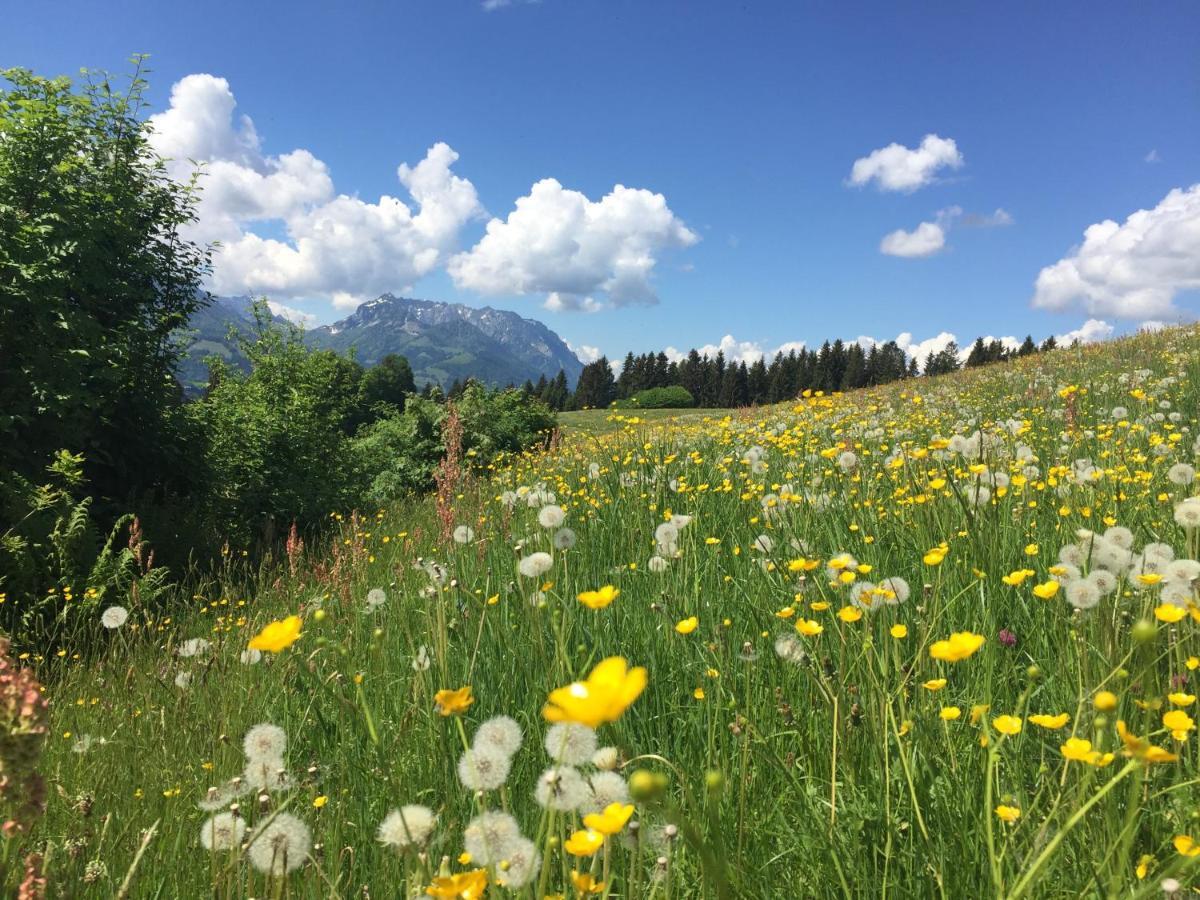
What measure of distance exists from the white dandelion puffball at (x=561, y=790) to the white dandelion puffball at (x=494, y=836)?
0.31 feet

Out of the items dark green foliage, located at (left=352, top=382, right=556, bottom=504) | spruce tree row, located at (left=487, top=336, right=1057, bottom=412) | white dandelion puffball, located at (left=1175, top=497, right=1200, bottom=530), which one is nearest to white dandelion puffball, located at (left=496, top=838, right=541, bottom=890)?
white dandelion puffball, located at (left=1175, top=497, right=1200, bottom=530)

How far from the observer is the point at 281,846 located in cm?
112

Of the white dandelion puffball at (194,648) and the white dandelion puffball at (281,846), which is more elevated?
the white dandelion puffball at (281,846)

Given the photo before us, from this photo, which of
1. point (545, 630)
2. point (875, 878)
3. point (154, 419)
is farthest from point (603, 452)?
point (154, 419)

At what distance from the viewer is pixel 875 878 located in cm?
129

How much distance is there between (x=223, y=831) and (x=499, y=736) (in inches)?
24.7

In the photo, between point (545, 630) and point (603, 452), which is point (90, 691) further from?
point (603, 452)

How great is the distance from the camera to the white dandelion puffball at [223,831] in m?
1.22

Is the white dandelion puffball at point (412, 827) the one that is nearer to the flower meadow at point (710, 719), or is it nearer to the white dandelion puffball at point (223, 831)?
the flower meadow at point (710, 719)

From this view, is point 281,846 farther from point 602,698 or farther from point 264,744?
point 602,698

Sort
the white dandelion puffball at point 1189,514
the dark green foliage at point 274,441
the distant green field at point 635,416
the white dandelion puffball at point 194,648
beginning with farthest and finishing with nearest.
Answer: the dark green foliage at point 274,441 < the distant green field at point 635,416 < the white dandelion puffball at point 194,648 < the white dandelion puffball at point 1189,514

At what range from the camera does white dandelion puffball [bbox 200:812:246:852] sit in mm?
1223

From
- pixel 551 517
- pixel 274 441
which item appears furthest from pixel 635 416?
pixel 274 441

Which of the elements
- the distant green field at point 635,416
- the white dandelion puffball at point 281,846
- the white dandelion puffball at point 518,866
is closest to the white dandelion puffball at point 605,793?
the white dandelion puffball at point 518,866
